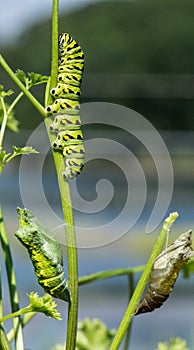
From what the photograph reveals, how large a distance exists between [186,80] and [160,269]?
39.8 feet

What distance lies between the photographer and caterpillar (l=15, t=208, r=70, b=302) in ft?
1.24

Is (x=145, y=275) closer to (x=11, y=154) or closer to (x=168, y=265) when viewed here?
(x=168, y=265)

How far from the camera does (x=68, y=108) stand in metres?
0.42

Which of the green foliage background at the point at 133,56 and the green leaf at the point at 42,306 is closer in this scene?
the green leaf at the point at 42,306

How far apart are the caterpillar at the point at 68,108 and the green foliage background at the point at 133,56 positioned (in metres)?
11.8

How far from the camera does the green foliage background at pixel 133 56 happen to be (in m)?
12.8

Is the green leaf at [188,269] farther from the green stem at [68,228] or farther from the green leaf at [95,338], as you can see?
the green stem at [68,228]

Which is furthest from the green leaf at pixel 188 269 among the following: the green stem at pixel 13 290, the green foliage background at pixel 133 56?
the green foliage background at pixel 133 56

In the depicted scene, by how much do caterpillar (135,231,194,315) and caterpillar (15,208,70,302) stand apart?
0.04 metres

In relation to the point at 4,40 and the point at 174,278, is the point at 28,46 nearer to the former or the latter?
the point at 4,40

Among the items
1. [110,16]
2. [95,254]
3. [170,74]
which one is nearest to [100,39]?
[110,16]

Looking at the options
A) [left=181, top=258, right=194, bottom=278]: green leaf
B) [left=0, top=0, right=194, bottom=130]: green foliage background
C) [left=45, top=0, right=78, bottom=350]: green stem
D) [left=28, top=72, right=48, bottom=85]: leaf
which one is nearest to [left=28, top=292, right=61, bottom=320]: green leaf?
[left=45, top=0, right=78, bottom=350]: green stem

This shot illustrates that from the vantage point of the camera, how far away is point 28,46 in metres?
13.9

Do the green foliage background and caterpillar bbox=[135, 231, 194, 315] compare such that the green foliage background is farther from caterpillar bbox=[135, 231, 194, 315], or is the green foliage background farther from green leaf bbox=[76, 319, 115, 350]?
caterpillar bbox=[135, 231, 194, 315]
